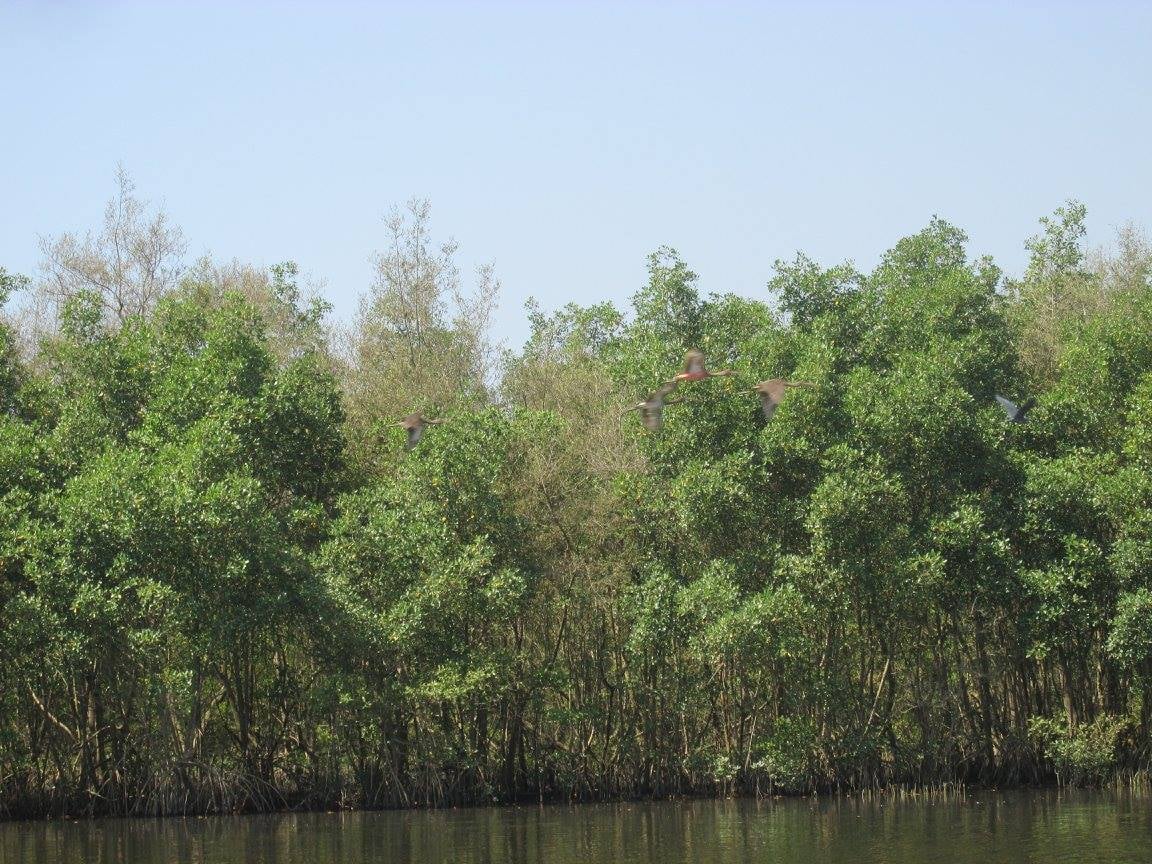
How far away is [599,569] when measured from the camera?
30.4 metres

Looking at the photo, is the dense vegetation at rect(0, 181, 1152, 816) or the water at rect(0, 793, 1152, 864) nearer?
the water at rect(0, 793, 1152, 864)

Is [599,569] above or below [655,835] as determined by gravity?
above

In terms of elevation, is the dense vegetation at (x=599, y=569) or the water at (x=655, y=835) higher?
the dense vegetation at (x=599, y=569)

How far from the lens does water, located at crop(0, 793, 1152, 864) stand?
20.1m

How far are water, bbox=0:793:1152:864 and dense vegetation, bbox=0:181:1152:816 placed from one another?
159 centimetres

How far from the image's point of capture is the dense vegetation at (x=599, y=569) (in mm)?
27203

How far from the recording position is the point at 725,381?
94.8 ft

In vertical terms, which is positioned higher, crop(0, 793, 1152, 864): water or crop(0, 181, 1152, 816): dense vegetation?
crop(0, 181, 1152, 816): dense vegetation

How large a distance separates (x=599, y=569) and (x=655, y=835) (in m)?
8.13

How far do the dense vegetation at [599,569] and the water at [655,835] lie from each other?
159 centimetres

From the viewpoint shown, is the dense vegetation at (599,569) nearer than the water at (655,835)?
No

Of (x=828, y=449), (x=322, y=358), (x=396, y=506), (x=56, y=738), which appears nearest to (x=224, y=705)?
(x=56, y=738)

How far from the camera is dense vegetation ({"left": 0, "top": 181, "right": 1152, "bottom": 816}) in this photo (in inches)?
1071

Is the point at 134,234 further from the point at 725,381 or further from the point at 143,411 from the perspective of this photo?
the point at 725,381
